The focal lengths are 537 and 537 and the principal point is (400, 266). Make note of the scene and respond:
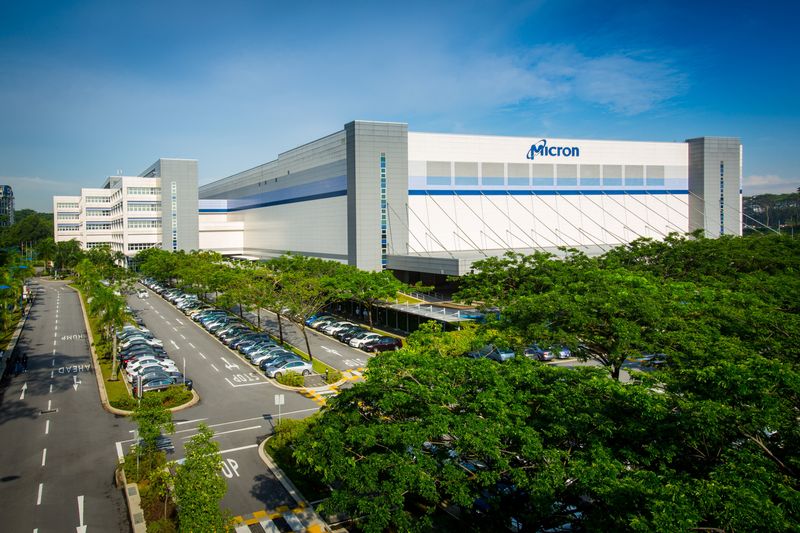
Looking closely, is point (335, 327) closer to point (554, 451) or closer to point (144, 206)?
point (554, 451)

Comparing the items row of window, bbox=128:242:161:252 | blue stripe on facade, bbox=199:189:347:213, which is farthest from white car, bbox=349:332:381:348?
row of window, bbox=128:242:161:252

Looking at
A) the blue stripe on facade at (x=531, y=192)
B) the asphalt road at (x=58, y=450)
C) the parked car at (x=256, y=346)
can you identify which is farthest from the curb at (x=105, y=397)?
the blue stripe on facade at (x=531, y=192)

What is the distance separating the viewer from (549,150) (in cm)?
6688

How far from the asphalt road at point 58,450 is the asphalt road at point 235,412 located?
2081 mm

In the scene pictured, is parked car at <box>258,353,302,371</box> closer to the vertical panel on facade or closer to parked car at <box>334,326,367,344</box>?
parked car at <box>334,326,367,344</box>

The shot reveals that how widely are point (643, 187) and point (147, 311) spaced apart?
65334mm

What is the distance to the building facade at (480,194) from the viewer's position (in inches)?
2314

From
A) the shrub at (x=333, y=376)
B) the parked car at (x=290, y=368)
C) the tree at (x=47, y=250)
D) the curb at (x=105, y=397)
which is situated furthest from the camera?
the tree at (x=47, y=250)

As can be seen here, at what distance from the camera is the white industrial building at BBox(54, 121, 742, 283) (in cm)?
5881

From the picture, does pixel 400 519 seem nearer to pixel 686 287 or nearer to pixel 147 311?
pixel 686 287

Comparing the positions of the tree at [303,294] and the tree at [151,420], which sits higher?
the tree at [303,294]

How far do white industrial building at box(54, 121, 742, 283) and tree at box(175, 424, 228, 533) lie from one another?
3385cm

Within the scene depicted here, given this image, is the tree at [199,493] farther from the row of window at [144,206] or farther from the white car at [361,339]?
the row of window at [144,206]

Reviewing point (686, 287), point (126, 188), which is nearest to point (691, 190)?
point (686, 287)
